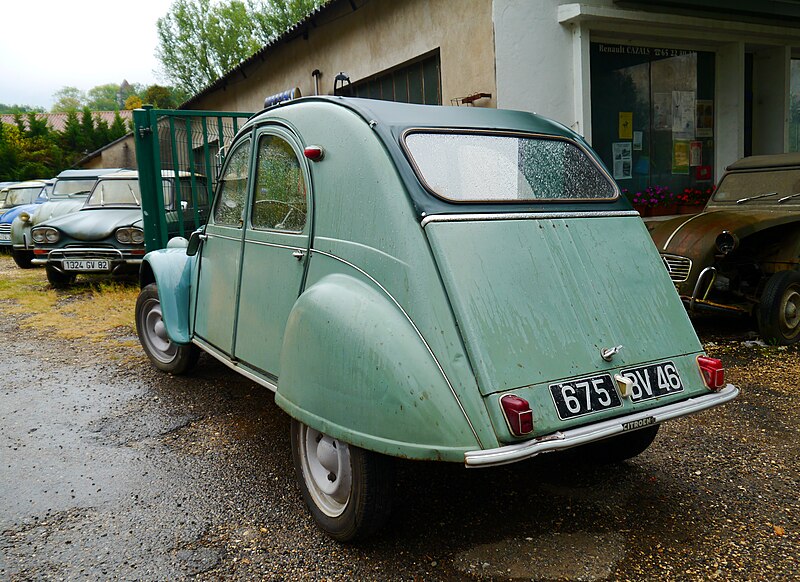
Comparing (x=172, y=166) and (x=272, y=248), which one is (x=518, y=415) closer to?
(x=272, y=248)

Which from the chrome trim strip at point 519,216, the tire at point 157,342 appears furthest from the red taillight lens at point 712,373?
the tire at point 157,342

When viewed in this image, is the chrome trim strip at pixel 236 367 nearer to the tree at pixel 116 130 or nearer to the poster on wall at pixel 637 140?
the poster on wall at pixel 637 140

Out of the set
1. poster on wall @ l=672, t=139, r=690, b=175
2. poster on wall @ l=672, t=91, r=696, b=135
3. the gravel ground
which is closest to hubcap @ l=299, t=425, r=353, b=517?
the gravel ground

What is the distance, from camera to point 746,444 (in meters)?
3.84

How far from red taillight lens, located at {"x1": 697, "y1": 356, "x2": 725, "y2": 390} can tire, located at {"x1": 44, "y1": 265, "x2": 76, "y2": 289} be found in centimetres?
959

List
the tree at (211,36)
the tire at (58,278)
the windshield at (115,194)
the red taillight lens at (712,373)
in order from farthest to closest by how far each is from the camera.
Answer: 1. the tree at (211,36)
2. the windshield at (115,194)
3. the tire at (58,278)
4. the red taillight lens at (712,373)

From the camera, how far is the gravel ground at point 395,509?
269 cm

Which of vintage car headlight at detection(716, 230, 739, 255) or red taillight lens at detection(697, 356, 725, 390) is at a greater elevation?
vintage car headlight at detection(716, 230, 739, 255)

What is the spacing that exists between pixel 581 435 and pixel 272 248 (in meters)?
1.85

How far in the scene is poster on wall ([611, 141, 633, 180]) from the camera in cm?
877

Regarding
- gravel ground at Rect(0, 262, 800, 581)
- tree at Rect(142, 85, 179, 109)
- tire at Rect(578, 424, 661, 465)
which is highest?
tree at Rect(142, 85, 179, 109)

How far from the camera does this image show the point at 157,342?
551cm

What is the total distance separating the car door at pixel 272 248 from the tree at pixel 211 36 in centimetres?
3635

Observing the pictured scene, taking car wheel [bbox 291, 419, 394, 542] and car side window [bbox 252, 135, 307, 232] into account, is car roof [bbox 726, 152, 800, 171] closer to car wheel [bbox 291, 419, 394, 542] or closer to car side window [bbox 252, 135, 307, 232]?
car side window [bbox 252, 135, 307, 232]
